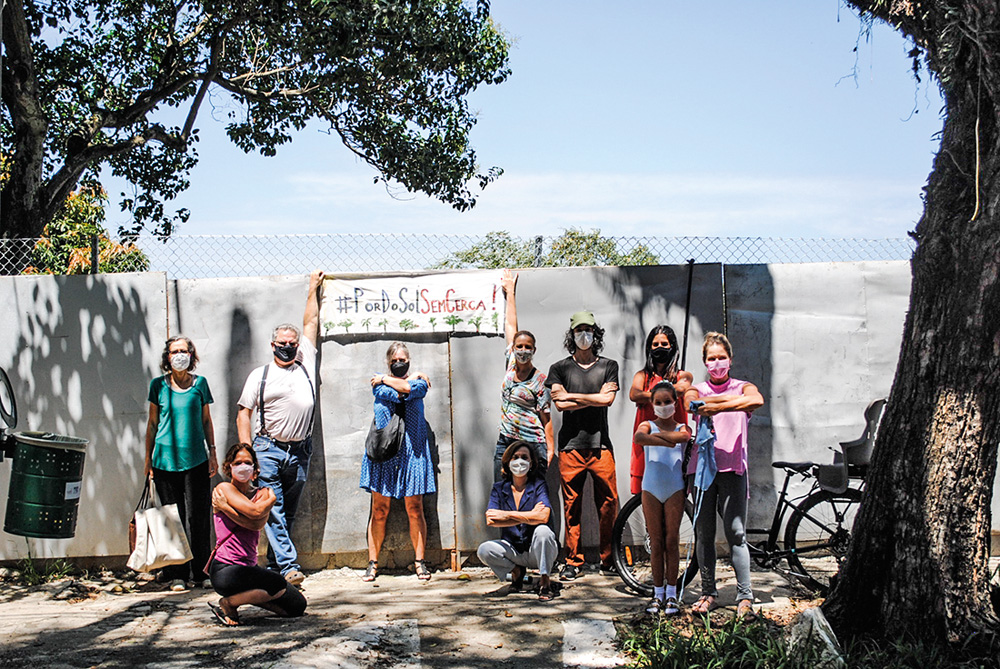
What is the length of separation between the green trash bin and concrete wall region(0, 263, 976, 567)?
1.50 meters

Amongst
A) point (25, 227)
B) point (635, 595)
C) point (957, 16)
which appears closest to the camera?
point (957, 16)

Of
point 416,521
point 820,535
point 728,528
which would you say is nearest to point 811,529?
point 820,535

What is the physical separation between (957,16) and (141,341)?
19.1ft

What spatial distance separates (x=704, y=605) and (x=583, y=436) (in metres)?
1.59

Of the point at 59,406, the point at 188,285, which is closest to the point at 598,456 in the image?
the point at 188,285

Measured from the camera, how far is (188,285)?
23.8 ft

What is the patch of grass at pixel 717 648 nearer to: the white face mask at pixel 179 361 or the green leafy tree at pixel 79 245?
the white face mask at pixel 179 361

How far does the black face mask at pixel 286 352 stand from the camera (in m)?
6.90

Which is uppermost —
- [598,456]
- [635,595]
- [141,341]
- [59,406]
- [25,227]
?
[25,227]

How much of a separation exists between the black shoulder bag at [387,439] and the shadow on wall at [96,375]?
5.88 ft

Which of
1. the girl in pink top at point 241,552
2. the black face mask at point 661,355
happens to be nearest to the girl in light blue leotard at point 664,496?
the black face mask at point 661,355

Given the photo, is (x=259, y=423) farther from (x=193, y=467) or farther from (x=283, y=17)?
(x=283, y=17)

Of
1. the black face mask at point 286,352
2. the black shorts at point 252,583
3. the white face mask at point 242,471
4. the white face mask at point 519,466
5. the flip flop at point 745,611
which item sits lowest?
the flip flop at point 745,611

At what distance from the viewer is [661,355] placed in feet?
21.2
